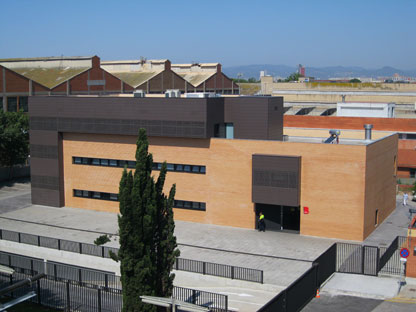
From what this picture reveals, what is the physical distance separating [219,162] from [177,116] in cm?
385

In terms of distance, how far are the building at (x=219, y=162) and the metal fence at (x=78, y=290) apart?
11.1m

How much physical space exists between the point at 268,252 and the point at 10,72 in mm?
41427

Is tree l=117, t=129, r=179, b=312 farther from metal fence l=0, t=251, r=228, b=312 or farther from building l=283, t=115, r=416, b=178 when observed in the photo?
building l=283, t=115, r=416, b=178

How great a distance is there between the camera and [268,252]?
94.7 feet

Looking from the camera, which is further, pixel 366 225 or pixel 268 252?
pixel 366 225

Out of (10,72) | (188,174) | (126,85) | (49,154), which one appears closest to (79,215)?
(49,154)

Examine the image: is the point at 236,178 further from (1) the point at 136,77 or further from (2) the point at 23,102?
(1) the point at 136,77

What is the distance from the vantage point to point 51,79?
221 ft

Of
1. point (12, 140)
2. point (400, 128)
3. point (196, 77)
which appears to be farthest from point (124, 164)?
point (196, 77)

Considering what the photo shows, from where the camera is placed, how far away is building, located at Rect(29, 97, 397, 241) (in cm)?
3133

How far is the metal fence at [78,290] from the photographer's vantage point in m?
21.5

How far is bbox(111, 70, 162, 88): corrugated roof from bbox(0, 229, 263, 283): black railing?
1762 inches

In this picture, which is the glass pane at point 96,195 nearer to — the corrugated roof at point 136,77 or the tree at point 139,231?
the tree at point 139,231

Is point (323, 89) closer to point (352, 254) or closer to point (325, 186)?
point (325, 186)
